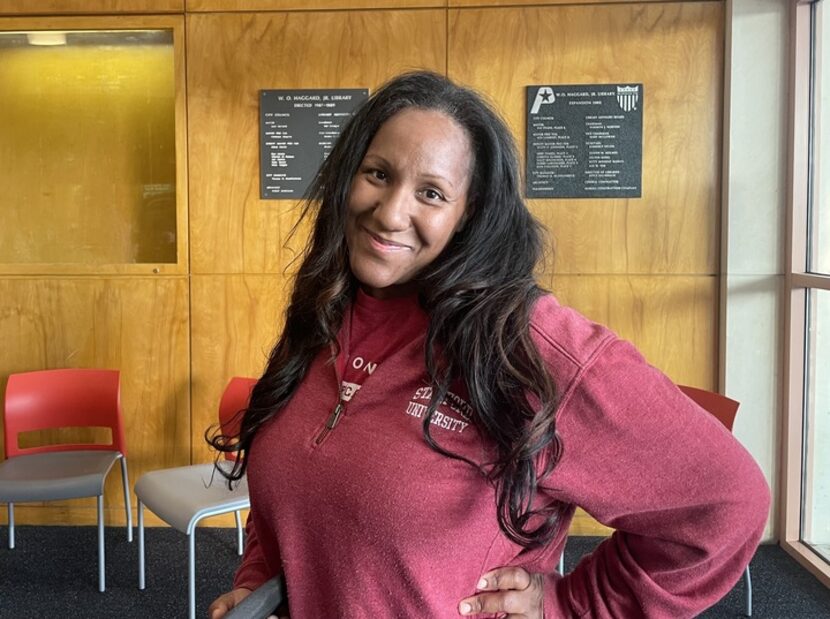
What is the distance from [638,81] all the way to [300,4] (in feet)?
5.52

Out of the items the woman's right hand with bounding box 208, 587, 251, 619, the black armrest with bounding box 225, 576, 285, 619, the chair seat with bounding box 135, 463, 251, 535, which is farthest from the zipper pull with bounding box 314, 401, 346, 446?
the chair seat with bounding box 135, 463, 251, 535

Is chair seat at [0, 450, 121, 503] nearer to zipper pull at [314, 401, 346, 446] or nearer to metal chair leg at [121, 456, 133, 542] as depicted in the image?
metal chair leg at [121, 456, 133, 542]

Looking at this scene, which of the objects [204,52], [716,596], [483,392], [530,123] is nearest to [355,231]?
[483,392]

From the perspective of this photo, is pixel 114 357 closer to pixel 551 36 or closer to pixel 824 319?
pixel 551 36

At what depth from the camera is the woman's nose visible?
0.91 metres

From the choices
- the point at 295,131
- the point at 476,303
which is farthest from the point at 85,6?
the point at 476,303

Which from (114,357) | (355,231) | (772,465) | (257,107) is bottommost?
(772,465)

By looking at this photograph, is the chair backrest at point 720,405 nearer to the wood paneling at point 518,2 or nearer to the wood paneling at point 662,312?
the wood paneling at point 662,312

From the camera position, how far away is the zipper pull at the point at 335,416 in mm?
936

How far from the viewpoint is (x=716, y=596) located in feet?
3.01

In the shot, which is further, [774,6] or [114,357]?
[114,357]

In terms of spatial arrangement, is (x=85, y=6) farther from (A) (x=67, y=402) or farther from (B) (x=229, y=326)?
(A) (x=67, y=402)

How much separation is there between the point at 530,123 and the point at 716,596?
2.73 meters

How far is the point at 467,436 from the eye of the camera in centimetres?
87
